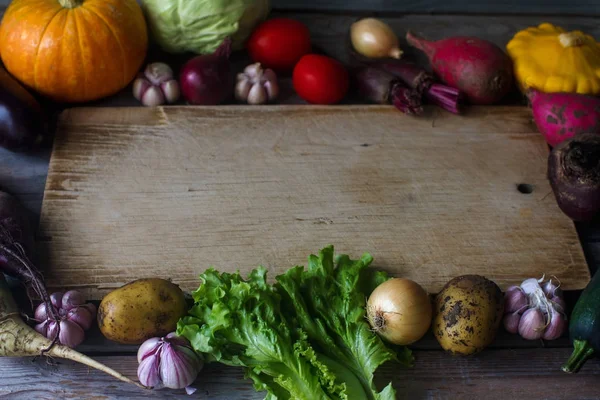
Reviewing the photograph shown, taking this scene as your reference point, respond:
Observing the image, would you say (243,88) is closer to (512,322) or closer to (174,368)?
(174,368)

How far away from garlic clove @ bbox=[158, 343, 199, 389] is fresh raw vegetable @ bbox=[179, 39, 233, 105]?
2.42 feet

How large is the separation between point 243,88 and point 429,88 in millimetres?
522

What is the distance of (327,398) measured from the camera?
1.27 metres

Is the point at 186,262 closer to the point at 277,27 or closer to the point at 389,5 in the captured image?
the point at 277,27

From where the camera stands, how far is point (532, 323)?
142cm

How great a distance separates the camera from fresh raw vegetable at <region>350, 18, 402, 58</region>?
191 centimetres

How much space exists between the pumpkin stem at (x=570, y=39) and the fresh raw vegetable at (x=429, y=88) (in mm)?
320

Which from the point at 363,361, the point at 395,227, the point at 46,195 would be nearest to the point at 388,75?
the point at 395,227

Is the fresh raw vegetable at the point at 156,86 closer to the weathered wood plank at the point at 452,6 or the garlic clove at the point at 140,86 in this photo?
the garlic clove at the point at 140,86

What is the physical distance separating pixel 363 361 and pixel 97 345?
58 cm

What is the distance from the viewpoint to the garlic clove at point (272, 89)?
1.81 m

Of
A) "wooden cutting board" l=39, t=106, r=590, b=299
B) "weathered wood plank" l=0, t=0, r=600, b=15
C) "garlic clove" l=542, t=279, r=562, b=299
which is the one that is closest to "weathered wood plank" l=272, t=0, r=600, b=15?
"weathered wood plank" l=0, t=0, r=600, b=15

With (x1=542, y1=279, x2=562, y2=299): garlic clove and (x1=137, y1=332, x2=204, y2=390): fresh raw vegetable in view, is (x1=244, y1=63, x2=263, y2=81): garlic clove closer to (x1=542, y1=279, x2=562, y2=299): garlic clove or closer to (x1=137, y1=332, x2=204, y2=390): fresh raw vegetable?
(x1=137, y1=332, x2=204, y2=390): fresh raw vegetable

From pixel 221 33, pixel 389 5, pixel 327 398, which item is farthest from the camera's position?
pixel 389 5
